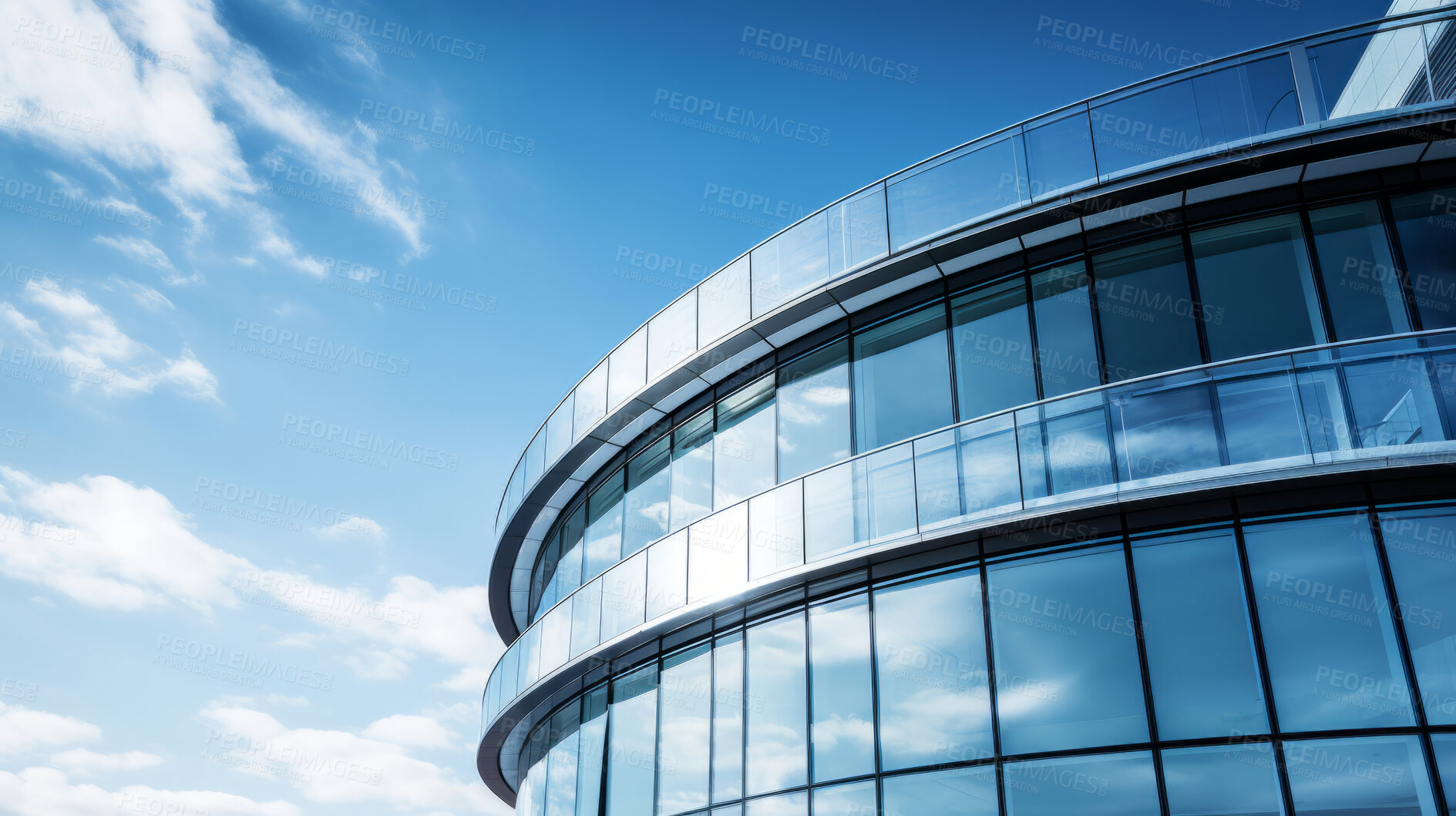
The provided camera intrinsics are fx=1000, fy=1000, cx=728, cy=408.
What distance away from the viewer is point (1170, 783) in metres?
9.77

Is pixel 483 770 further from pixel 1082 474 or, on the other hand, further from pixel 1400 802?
pixel 1400 802

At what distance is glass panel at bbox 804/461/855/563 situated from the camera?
502 inches

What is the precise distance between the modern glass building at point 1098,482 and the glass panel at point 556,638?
177cm

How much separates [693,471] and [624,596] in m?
2.28

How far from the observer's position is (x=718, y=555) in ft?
46.3

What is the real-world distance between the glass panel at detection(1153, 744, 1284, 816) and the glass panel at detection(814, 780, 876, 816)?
129 inches

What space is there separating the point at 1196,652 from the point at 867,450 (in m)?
4.52

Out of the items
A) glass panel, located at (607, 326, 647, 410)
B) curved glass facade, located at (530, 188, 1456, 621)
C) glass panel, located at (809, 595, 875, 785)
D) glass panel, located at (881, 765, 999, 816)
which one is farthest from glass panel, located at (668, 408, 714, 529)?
glass panel, located at (881, 765, 999, 816)

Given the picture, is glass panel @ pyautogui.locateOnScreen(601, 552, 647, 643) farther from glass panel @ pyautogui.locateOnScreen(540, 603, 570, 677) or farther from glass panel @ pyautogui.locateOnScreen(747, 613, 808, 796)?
glass panel @ pyautogui.locateOnScreen(747, 613, 808, 796)

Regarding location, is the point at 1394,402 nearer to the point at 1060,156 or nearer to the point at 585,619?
the point at 1060,156

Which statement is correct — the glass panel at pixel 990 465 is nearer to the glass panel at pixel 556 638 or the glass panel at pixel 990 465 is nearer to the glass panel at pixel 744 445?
the glass panel at pixel 744 445

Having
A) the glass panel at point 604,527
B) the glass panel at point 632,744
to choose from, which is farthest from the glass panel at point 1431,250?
the glass panel at point 604,527

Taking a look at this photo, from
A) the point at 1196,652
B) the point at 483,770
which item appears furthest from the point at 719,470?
the point at 483,770

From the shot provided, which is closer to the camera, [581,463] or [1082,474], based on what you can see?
[1082,474]
